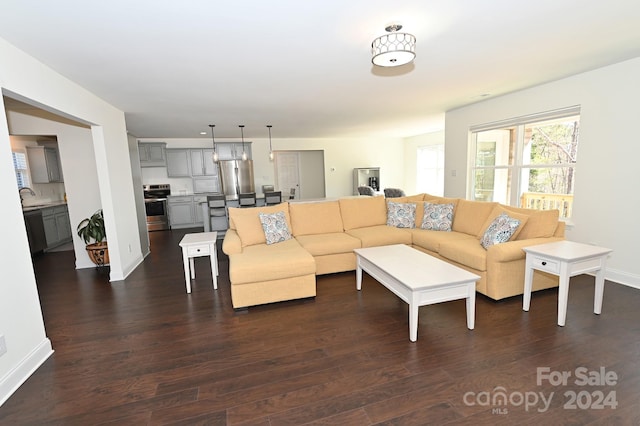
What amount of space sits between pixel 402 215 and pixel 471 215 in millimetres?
932

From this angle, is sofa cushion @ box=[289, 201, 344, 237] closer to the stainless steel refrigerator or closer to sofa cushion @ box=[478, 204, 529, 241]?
sofa cushion @ box=[478, 204, 529, 241]

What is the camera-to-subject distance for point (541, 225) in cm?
310

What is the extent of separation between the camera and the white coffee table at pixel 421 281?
2283 mm

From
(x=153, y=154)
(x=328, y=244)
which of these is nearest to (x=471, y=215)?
(x=328, y=244)

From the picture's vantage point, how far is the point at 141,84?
3248 millimetres

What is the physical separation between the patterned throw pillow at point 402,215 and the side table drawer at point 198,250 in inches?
103

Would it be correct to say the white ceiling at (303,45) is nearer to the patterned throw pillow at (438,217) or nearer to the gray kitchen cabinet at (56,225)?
the patterned throw pillow at (438,217)

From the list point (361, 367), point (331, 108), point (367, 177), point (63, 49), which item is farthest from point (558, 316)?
point (367, 177)

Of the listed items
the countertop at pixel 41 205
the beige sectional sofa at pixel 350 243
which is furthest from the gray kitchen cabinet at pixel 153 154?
the beige sectional sofa at pixel 350 243

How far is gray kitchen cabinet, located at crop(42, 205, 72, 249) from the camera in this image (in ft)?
18.7

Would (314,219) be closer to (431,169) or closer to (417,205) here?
(417,205)

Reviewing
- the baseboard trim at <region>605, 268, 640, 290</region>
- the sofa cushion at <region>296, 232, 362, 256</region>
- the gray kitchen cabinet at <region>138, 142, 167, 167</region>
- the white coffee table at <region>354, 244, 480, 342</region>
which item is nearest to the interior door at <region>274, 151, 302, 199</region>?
the gray kitchen cabinet at <region>138, 142, 167, 167</region>

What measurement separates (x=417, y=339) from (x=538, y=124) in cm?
376

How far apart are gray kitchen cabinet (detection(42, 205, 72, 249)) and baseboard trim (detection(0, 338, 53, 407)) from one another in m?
4.62
